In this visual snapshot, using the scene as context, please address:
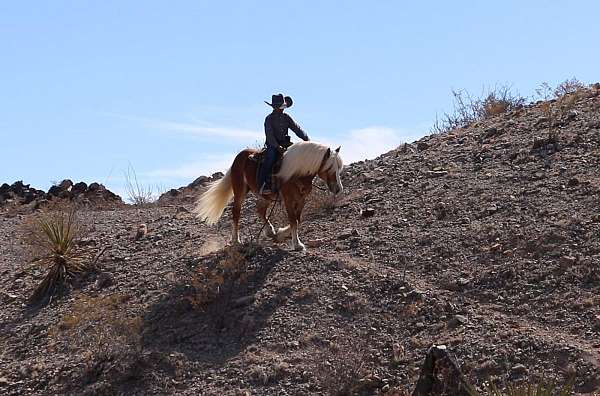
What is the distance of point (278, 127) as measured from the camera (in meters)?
13.5

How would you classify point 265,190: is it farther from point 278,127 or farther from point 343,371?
point 343,371

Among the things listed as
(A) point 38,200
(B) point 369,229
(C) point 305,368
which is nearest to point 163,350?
(C) point 305,368

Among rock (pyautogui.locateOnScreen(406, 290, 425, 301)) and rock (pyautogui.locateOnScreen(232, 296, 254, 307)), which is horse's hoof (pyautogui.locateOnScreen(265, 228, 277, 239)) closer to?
rock (pyautogui.locateOnScreen(232, 296, 254, 307))

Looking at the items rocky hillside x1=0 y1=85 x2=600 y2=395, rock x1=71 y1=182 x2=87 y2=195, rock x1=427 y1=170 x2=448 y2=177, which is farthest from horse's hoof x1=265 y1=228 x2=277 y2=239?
rock x1=71 y1=182 x2=87 y2=195

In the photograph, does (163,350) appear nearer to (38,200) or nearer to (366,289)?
(366,289)

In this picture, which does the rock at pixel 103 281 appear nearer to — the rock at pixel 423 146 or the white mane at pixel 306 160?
the white mane at pixel 306 160

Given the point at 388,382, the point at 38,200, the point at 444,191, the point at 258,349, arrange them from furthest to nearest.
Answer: the point at 38,200 → the point at 444,191 → the point at 258,349 → the point at 388,382

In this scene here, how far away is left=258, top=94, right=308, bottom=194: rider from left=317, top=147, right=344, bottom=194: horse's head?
2.40 feet

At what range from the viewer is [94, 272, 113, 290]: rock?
14227 millimetres

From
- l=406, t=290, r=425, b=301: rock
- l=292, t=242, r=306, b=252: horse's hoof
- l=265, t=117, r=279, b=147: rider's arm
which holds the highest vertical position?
l=265, t=117, r=279, b=147: rider's arm

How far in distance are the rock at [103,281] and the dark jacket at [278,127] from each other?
323cm

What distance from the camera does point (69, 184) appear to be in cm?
2591

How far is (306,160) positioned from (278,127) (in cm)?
81

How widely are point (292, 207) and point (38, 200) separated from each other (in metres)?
13.2
